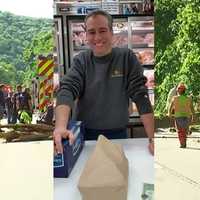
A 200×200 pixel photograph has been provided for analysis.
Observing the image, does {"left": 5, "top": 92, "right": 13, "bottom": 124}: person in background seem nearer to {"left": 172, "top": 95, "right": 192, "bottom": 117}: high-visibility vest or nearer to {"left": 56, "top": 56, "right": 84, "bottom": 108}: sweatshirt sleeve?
{"left": 56, "top": 56, "right": 84, "bottom": 108}: sweatshirt sleeve

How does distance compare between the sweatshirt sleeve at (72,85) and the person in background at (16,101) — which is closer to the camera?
the sweatshirt sleeve at (72,85)

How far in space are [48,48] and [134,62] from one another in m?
0.24

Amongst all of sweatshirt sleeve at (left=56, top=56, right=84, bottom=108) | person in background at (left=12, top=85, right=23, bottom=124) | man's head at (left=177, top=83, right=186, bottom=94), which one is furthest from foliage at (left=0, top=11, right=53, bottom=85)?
man's head at (left=177, top=83, right=186, bottom=94)

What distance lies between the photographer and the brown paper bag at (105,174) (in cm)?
98

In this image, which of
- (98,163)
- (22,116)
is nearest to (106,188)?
(98,163)

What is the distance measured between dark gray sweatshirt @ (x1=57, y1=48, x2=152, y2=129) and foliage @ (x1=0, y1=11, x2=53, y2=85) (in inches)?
6.1

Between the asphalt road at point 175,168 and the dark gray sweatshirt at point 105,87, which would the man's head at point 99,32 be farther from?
the asphalt road at point 175,168

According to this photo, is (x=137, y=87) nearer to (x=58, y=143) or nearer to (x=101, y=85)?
(x=101, y=85)

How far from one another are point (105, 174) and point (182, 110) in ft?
0.94

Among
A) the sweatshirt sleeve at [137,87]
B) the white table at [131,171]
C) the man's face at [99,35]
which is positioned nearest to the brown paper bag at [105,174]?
the white table at [131,171]

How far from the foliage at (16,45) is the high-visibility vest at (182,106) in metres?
0.42

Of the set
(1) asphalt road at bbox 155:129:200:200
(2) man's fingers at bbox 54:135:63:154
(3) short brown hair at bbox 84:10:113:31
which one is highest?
(3) short brown hair at bbox 84:10:113:31

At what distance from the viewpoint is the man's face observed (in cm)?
96

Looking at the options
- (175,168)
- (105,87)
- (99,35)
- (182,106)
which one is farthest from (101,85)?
(175,168)
